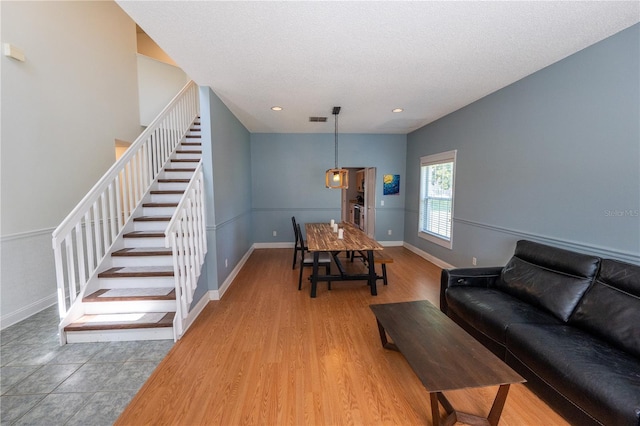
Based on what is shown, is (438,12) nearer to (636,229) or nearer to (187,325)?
(636,229)

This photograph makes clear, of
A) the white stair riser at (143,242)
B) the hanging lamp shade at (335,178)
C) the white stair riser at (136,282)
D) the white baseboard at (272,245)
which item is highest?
the hanging lamp shade at (335,178)

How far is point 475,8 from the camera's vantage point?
1.69 m

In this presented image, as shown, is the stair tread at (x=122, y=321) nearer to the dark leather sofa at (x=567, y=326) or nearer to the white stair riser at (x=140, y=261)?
the white stair riser at (x=140, y=261)

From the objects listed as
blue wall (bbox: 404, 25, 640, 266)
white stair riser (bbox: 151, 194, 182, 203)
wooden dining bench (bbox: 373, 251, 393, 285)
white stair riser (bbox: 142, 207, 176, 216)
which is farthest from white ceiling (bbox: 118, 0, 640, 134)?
wooden dining bench (bbox: 373, 251, 393, 285)

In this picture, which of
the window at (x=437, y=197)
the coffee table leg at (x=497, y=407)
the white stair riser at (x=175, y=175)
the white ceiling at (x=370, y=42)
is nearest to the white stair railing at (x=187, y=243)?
the white stair riser at (x=175, y=175)

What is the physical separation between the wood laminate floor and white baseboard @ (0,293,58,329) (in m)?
1.80

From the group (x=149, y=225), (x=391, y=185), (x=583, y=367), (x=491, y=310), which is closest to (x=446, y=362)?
(x=583, y=367)

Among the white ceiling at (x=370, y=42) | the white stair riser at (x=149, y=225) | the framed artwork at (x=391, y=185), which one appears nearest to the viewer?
the white ceiling at (x=370, y=42)

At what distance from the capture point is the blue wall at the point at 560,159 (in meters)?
1.97

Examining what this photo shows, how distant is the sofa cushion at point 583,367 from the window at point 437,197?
260 cm

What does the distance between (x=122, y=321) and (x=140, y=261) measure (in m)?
0.72

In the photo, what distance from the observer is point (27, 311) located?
8.82 feet

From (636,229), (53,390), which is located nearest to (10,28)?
(53,390)

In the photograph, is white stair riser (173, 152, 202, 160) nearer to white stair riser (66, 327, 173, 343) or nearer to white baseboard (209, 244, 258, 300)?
white baseboard (209, 244, 258, 300)
